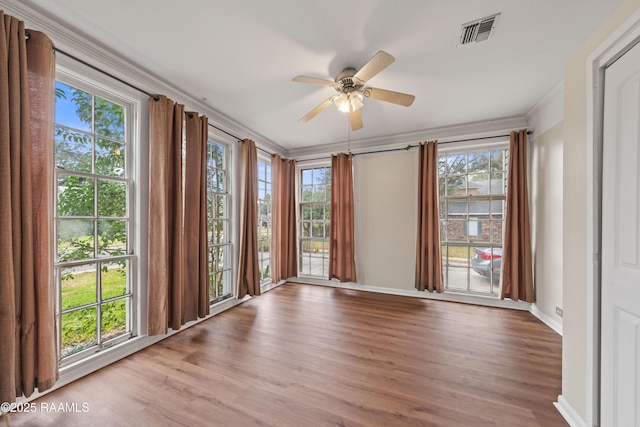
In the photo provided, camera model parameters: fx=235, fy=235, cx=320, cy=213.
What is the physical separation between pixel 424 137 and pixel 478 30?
2.10 m

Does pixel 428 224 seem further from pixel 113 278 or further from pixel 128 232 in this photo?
pixel 113 278

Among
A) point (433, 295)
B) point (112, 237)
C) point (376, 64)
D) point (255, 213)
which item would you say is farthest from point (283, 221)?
point (376, 64)

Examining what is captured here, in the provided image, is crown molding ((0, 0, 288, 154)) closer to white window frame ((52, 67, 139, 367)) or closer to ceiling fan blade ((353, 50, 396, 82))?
white window frame ((52, 67, 139, 367))

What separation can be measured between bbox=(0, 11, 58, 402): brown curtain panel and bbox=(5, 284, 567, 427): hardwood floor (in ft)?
1.38

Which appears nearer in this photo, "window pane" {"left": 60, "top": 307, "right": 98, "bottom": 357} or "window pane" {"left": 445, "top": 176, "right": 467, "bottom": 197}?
"window pane" {"left": 60, "top": 307, "right": 98, "bottom": 357}

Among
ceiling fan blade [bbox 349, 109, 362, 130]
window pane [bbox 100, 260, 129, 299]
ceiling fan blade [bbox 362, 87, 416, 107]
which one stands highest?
ceiling fan blade [bbox 362, 87, 416, 107]

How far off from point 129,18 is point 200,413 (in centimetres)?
271

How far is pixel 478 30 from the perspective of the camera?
1.71 m

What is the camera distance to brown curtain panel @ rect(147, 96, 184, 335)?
2.27 meters

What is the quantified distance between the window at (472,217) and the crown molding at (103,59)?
141 inches

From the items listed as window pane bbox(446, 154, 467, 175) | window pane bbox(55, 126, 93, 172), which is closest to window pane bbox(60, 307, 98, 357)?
window pane bbox(55, 126, 93, 172)

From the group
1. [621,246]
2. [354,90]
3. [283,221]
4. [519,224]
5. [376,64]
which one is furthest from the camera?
[283,221]

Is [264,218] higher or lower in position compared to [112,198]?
lower

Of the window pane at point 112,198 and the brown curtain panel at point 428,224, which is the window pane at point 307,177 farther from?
the window pane at point 112,198
